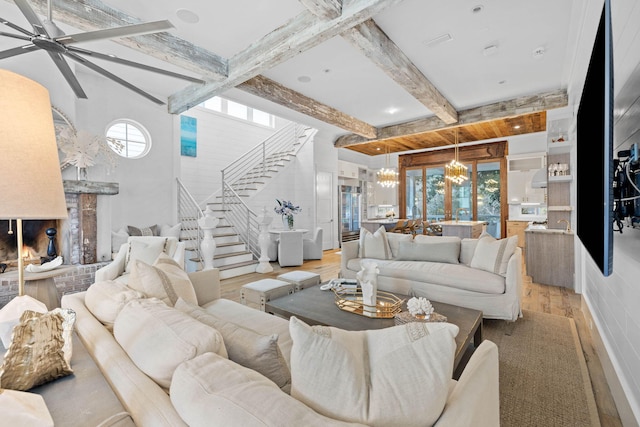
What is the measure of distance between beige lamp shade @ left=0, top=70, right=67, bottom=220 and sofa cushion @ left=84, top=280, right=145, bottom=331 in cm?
68

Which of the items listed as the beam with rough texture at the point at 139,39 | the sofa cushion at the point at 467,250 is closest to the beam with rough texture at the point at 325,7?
the beam with rough texture at the point at 139,39

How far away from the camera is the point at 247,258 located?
554 centimetres

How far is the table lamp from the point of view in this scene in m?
0.77

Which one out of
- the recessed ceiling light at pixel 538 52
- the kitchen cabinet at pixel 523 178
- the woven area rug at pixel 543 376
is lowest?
the woven area rug at pixel 543 376

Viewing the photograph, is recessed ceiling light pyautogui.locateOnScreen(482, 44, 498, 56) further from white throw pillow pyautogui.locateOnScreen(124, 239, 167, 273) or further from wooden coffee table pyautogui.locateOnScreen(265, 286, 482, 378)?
white throw pillow pyautogui.locateOnScreen(124, 239, 167, 273)

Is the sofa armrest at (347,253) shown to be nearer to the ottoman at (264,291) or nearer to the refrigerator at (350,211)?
the ottoman at (264,291)

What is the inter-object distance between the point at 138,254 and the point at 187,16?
253 centimetres

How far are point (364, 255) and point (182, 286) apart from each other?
266 cm

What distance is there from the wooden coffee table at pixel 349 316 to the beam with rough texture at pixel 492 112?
4.19 meters

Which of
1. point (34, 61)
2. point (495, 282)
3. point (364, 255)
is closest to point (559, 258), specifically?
point (495, 282)

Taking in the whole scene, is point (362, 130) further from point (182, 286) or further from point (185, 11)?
point (182, 286)

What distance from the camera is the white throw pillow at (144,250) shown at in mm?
3409

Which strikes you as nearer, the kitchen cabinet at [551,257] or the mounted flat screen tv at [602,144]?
the mounted flat screen tv at [602,144]

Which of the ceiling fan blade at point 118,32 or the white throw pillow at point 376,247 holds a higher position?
the ceiling fan blade at point 118,32
